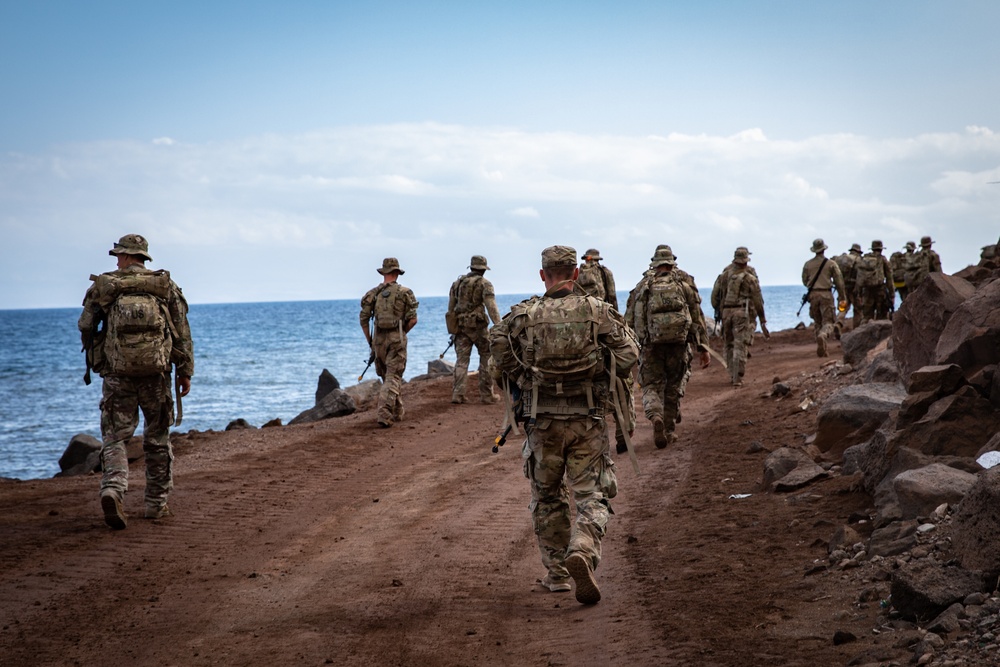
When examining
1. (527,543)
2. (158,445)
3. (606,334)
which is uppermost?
(606,334)

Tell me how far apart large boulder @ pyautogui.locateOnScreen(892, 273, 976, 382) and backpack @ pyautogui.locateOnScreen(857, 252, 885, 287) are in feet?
49.2

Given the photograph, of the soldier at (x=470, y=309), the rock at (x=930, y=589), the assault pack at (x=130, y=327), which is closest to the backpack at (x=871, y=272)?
the soldier at (x=470, y=309)

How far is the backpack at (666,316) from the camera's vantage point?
40.5ft

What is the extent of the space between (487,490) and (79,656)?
5.23 metres

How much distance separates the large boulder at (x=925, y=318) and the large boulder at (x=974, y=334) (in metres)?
0.67

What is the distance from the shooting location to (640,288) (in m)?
12.9

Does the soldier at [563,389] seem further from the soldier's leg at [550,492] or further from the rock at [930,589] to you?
the rock at [930,589]

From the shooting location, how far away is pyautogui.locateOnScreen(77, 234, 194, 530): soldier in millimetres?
9148

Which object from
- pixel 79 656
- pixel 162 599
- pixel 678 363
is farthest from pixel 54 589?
pixel 678 363

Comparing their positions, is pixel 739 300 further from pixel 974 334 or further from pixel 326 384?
pixel 326 384

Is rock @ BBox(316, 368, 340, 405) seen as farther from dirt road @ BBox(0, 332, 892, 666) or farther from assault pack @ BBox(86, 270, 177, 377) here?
assault pack @ BBox(86, 270, 177, 377)

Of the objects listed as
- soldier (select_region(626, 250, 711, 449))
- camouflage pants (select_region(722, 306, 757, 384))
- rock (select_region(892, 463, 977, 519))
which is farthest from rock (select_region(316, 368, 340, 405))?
rock (select_region(892, 463, 977, 519))

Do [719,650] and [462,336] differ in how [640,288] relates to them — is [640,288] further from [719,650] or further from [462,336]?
[719,650]

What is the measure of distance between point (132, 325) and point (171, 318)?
1.59 feet
